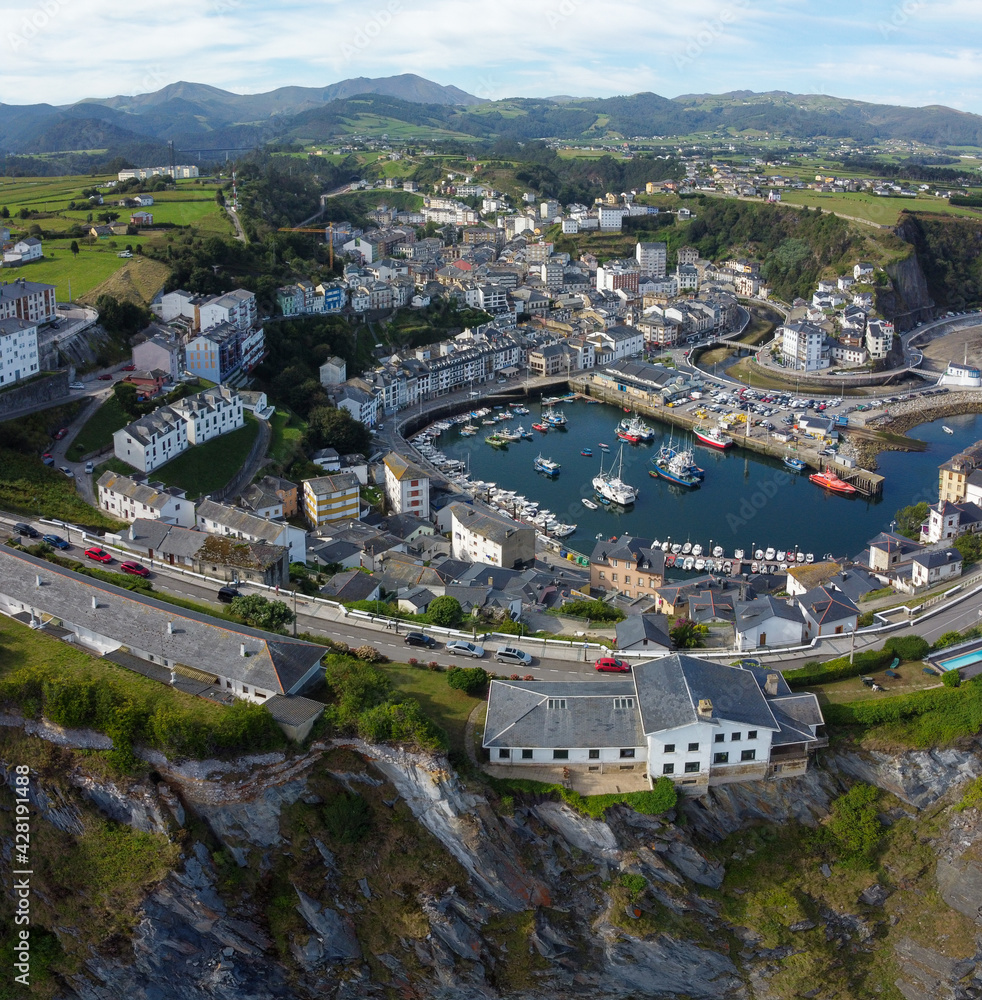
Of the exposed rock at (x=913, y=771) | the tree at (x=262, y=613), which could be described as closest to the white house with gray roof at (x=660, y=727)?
the exposed rock at (x=913, y=771)

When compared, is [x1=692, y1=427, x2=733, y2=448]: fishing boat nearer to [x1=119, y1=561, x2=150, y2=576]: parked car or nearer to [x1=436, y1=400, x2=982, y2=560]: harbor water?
[x1=436, y1=400, x2=982, y2=560]: harbor water

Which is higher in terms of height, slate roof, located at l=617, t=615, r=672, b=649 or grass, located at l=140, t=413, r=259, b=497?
slate roof, located at l=617, t=615, r=672, b=649

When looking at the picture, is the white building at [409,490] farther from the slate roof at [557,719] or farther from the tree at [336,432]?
the slate roof at [557,719]

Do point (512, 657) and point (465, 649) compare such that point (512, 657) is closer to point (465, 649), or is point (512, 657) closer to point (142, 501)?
point (465, 649)

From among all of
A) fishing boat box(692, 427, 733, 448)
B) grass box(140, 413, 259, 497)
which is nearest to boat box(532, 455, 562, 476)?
fishing boat box(692, 427, 733, 448)

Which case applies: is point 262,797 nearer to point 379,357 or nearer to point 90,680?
point 90,680
